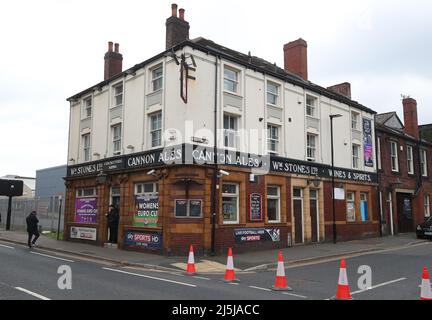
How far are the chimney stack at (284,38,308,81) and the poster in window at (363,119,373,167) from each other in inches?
213

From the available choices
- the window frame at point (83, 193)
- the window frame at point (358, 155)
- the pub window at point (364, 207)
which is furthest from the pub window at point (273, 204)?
the window frame at point (83, 193)

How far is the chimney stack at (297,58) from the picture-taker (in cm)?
2667

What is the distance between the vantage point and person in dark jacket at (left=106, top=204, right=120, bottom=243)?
2044cm

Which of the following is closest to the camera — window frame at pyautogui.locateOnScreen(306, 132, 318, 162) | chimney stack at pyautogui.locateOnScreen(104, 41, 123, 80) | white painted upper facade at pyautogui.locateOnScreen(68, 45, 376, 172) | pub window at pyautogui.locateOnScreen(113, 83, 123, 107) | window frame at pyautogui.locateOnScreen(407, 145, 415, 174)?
white painted upper facade at pyautogui.locateOnScreen(68, 45, 376, 172)

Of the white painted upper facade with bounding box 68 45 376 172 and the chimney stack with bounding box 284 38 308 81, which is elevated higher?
the chimney stack with bounding box 284 38 308 81

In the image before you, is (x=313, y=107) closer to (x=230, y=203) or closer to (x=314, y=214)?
(x=314, y=214)

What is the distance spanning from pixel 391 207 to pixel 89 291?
2505cm

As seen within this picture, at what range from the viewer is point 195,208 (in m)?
17.3

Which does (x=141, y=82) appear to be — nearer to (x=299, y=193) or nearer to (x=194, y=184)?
(x=194, y=184)

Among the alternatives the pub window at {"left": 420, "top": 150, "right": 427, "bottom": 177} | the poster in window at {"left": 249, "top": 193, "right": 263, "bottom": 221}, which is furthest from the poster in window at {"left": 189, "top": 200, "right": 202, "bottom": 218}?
the pub window at {"left": 420, "top": 150, "right": 427, "bottom": 177}

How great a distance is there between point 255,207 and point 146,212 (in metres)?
5.12

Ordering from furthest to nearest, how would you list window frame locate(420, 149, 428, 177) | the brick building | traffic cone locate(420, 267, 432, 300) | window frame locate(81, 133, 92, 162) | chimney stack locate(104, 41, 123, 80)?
1. window frame locate(420, 149, 428, 177)
2. the brick building
3. chimney stack locate(104, 41, 123, 80)
4. window frame locate(81, 133, 92, 162)
5. traffic cone locate(420, 267, 432, 300)

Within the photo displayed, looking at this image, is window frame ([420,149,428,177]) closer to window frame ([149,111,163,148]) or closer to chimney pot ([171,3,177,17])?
window frame ([149,111,163,148])

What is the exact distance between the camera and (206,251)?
17.1 m
